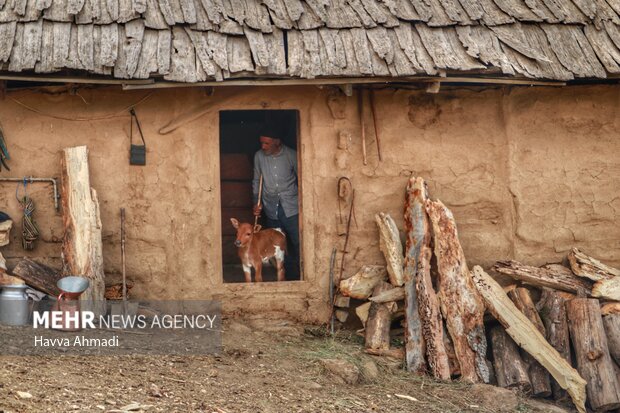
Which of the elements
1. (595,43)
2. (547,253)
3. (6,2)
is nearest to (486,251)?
(547,253)

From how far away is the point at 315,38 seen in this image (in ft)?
30.6

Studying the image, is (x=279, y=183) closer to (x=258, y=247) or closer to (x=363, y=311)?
(x=258, y=247)

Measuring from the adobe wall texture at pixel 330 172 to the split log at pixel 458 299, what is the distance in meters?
0.60

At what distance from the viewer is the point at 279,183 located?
11.0 metres

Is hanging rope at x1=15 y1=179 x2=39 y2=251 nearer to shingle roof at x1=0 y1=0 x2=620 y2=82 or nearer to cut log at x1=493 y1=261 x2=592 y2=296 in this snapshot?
shingle roof at x1=0 y1=0 x2=620 y2=82

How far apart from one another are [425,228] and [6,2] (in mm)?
4559

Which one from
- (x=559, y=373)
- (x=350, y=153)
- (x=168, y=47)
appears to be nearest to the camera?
(x=559, y=373)

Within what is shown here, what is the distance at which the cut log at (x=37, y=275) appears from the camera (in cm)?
891

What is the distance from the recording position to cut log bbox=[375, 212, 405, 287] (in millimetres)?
9406

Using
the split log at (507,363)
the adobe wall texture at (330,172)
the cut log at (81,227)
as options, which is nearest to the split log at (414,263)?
the adobe wall texture at (330,172)

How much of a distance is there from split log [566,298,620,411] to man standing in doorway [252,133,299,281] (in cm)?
339

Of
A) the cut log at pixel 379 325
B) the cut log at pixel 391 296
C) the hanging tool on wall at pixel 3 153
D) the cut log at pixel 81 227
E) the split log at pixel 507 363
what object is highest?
the hanging tool on wall at pixel 3 153

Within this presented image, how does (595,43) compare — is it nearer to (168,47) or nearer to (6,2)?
(168,47)

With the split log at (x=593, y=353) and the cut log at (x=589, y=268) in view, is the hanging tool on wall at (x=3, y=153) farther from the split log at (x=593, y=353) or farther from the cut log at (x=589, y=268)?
the cut log at (x=589, y=268)
